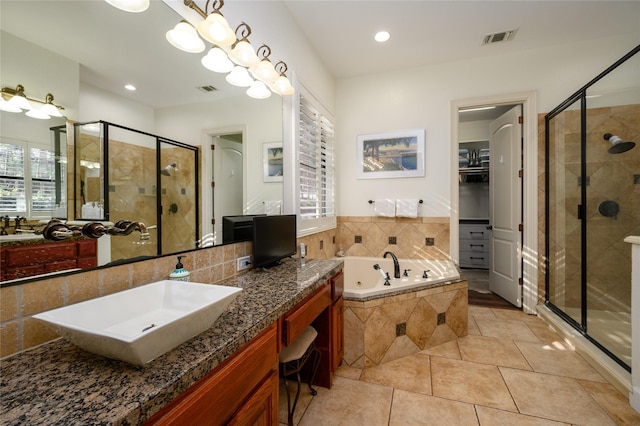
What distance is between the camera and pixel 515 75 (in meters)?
3.07

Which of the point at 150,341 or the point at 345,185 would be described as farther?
the point at 345,185

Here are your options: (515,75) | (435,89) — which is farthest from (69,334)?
(515,75)

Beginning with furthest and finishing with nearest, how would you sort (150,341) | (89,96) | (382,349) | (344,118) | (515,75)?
(344,118)
(515,75)
(382,349)
(89,96)
(150,341)

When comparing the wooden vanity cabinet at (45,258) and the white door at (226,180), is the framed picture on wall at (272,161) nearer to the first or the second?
the white door at (226,180)

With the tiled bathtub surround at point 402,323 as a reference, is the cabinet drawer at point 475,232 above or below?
above

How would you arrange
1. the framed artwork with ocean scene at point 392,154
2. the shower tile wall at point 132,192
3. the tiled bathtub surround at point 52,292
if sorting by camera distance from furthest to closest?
the framed artwork with ocean scene at point 392,154
the shower tile wall at point 132,192
the tiled bathtub surround at point 52,292

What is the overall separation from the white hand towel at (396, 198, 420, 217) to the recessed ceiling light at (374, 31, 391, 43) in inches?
69.2

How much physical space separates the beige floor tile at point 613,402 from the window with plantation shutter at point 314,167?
7.69 ft

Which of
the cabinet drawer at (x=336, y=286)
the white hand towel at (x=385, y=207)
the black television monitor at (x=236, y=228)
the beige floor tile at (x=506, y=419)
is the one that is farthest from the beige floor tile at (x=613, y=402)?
the black television monitor at (x=236, y=228)

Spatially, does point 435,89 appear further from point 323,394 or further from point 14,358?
point 14,358

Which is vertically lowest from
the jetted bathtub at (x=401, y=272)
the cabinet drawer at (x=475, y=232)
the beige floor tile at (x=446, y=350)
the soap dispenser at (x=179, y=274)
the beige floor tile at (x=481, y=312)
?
the beige floor tile at (x=446, y=350)

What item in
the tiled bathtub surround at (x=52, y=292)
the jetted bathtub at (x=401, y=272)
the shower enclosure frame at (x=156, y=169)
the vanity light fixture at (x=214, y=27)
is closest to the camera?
the tiled bathtub surround at (x=52, y=292)

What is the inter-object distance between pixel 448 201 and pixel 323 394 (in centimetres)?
249

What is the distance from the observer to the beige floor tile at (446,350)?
226 centimetres
